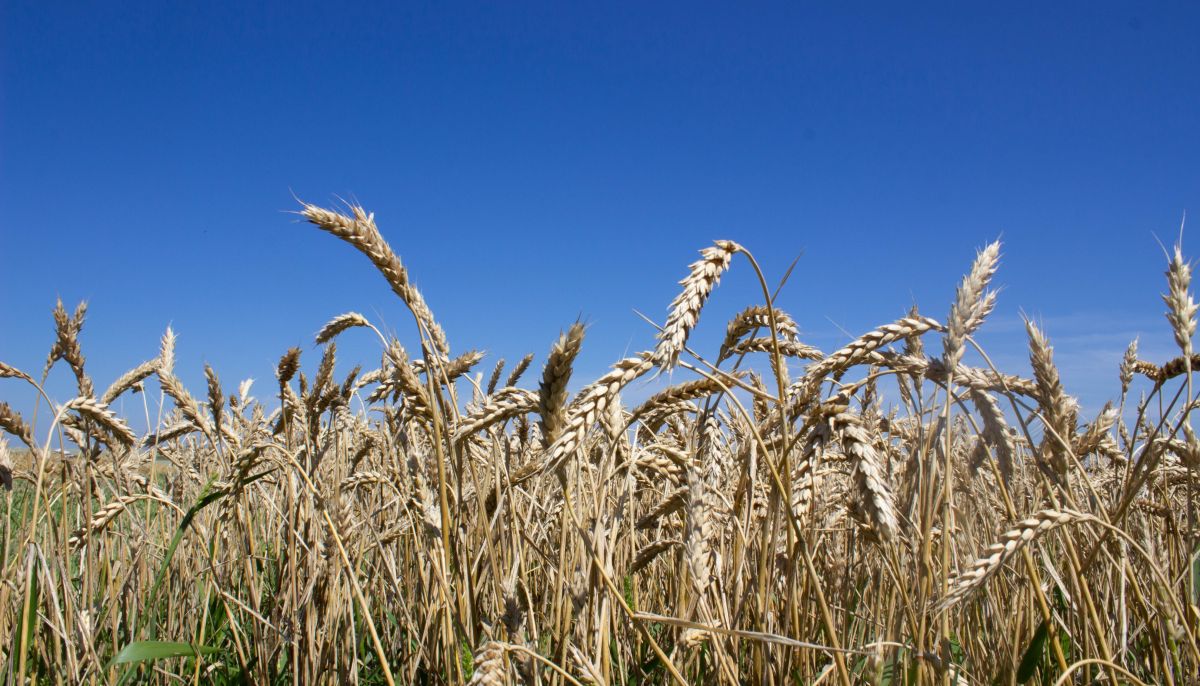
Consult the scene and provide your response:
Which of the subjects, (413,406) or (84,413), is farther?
(84,413)

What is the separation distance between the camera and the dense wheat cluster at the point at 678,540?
1736 mm

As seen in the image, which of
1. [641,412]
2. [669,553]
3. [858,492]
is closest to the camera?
[858,492]

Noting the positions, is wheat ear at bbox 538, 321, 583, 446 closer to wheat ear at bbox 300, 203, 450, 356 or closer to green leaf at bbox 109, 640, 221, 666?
wheat ear at bbox 300, 203, 450, 356

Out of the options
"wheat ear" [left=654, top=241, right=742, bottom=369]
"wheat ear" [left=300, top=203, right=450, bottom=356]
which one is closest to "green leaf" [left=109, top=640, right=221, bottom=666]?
"wheat ear" [left=300, top=203, right=450, bottom=356]

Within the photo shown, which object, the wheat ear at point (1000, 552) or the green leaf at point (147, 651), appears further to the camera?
the green leaf at point (147, 651)

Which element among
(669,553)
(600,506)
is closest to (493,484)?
(600,506)

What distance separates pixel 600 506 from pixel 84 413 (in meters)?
1.94

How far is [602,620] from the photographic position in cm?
197

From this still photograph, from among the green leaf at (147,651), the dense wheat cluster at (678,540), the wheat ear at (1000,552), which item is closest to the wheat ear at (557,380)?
the dense wheat cluster at (678,540)

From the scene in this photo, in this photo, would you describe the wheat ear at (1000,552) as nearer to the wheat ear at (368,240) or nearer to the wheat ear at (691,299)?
the wheat ear at (691,299)

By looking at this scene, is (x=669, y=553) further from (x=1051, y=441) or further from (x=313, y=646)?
(x=1051, y=441)

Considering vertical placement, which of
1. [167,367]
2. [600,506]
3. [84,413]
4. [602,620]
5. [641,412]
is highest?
[167,367]

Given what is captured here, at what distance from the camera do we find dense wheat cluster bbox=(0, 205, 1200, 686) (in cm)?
174

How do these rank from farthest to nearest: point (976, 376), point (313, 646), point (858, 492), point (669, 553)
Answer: point (669, 553), point (313, 646), point (976, 376), point (858, 492)
